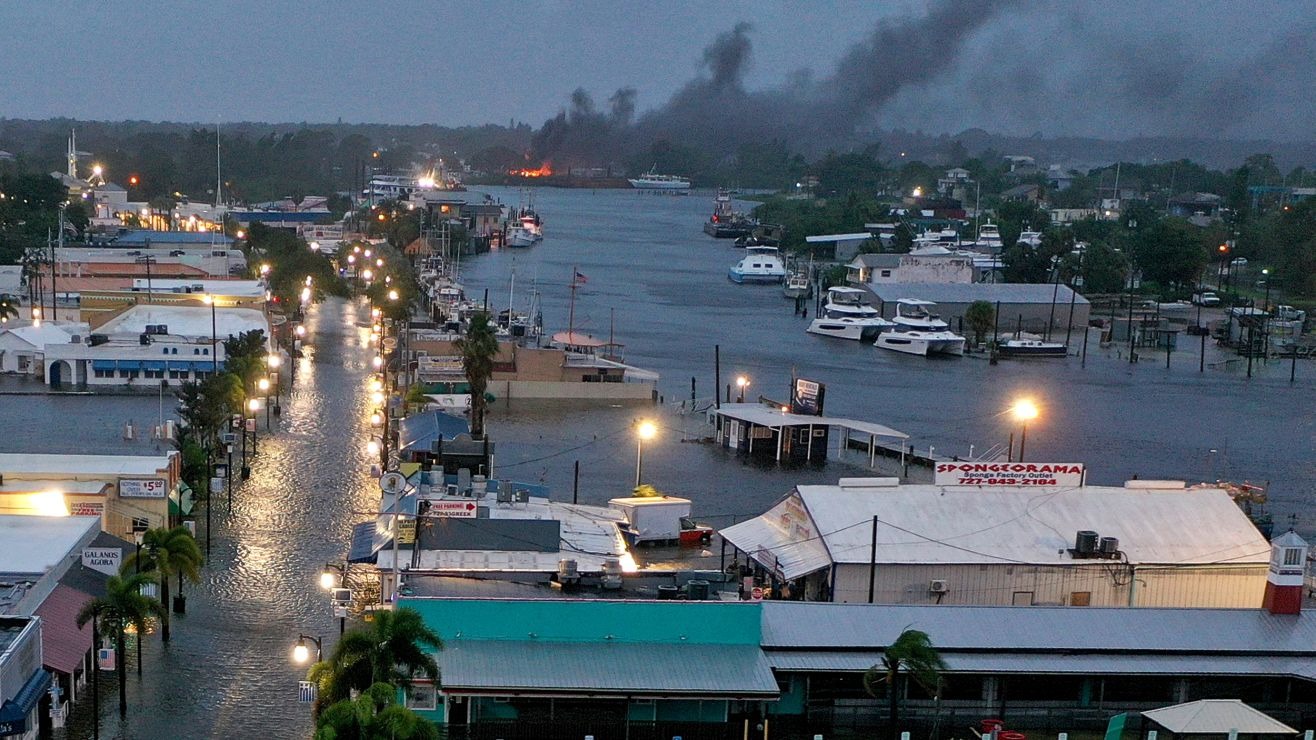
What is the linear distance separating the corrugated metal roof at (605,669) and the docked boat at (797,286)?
31.3 meters

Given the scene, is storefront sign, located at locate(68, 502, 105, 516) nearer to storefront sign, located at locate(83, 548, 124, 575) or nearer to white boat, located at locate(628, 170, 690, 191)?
storefront sign, located at locate(83, 548, 124, 575)

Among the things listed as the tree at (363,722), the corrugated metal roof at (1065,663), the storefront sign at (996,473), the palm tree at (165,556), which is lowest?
the corrugated metal roof at (1065,663)

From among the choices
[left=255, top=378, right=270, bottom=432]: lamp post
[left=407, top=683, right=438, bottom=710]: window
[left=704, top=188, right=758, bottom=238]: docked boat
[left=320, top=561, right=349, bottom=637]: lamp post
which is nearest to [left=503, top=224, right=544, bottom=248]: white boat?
[left=704, top=188, right=758, bottom=238]: docked boat

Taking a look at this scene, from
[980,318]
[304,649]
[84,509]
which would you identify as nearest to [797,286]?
[980,318]

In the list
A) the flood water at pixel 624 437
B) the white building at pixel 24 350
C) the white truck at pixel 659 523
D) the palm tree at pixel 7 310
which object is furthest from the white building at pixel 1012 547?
the palm tree at pixel 7 310

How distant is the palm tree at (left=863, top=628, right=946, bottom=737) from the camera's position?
8.15 m

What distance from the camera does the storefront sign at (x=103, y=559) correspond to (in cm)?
1009

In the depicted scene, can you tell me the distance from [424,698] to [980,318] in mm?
23823

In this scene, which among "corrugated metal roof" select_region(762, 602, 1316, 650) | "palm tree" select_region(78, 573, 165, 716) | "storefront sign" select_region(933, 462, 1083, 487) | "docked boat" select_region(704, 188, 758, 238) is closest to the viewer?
"palm tree" select_region(78, 573, 165, 716)

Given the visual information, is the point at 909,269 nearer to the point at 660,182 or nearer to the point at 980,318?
the point at 980,318

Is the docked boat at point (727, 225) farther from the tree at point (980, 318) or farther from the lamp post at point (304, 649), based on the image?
the lamp post at point (304, 649)

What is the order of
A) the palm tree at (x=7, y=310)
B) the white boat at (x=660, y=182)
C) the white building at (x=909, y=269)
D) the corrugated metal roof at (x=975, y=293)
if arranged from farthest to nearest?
1. the white boat at (x=660, y=182)
2. the white building at (x=909, y=269)
3. the corrugated metal roof at (x=975, y=293)
4. the palm tree at (x=7, y=310)

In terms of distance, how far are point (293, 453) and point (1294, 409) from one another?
1586 centimetres

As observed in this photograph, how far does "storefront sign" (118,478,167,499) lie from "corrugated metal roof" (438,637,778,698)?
4224mm
